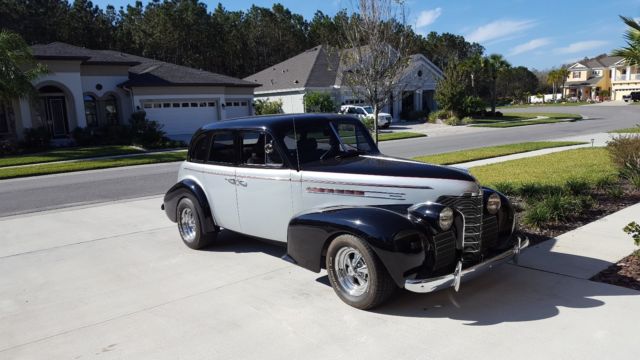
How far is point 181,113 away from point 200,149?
2653 centimetres

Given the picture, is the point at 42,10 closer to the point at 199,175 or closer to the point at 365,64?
the point at 365,64

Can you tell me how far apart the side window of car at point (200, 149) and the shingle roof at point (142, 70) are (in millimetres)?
23796

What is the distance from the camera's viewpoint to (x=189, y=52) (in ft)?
186

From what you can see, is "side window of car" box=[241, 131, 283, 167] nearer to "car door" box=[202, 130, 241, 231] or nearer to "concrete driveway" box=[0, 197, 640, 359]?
"car door" box=[202, 130, 241, 231]

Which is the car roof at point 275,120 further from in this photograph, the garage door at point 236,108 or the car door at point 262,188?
the garage door at point 236,108

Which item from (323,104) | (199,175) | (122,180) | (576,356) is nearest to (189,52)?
(323,104)

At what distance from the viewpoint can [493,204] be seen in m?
4.98

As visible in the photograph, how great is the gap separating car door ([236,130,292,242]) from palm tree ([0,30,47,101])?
Answer: 68.4 feet

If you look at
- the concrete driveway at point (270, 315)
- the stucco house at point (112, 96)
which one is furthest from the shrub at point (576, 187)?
the stucco house at point (112, 96)

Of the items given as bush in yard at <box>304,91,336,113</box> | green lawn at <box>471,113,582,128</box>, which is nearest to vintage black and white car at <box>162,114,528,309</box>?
bush in yard at <box>304,91,336,113</box>

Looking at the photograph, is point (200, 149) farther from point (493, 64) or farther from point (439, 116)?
point (493, 64)

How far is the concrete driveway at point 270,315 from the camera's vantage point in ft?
12.6

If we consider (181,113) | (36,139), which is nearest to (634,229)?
(36,139)

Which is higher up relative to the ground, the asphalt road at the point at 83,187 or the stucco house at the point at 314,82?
the stucco house at the point at 314,82
